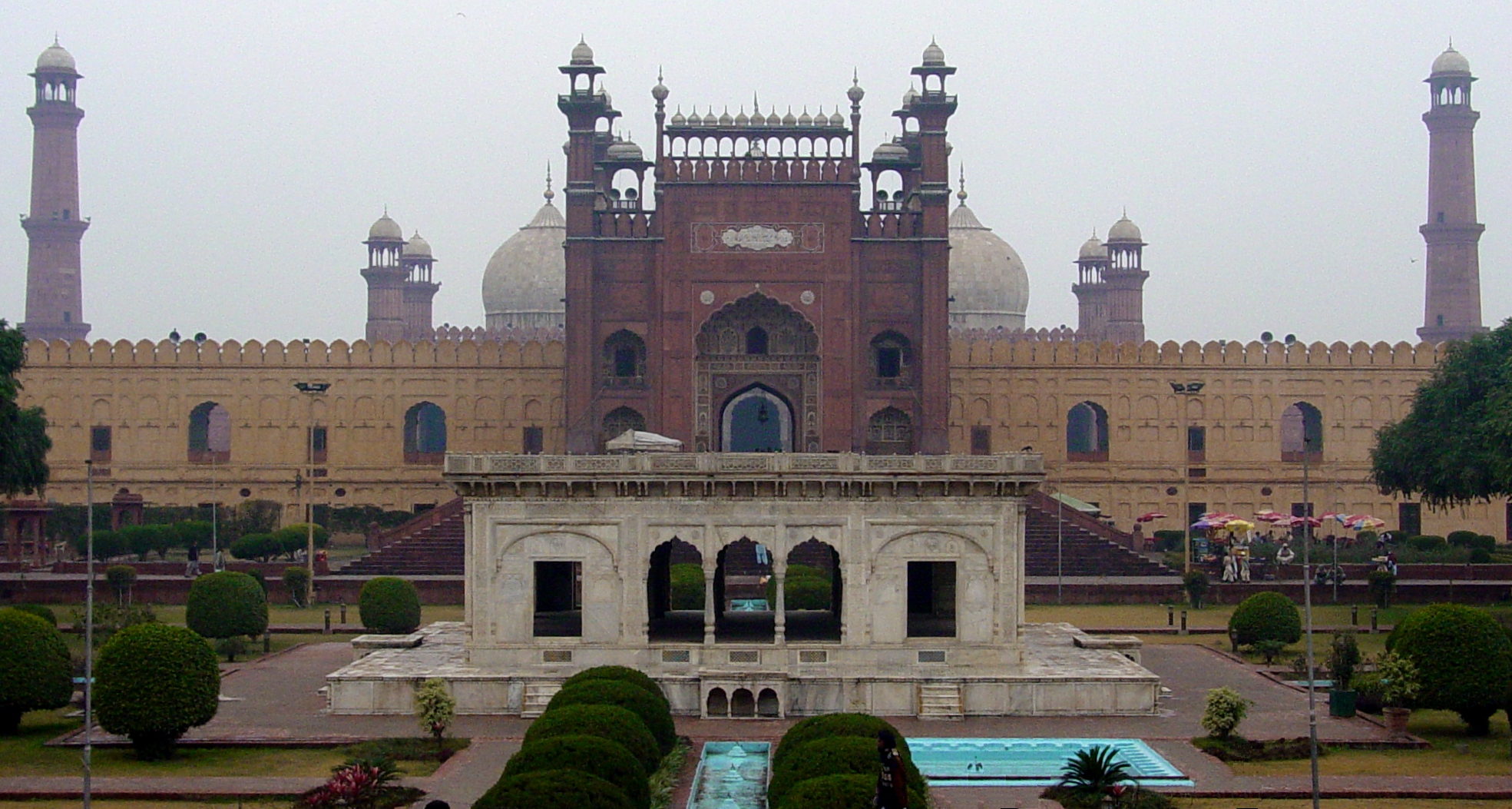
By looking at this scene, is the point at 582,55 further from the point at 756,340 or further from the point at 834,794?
the point at 834,794

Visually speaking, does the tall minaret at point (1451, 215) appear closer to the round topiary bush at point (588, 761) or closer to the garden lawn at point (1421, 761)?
the garden lawn at point (1421, 761)

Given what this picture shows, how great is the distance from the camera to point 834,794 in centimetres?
2020

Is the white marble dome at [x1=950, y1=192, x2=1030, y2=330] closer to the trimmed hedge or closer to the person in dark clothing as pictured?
the trimmed hedge

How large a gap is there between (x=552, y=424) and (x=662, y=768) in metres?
40.3

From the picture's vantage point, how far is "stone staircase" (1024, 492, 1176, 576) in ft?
174

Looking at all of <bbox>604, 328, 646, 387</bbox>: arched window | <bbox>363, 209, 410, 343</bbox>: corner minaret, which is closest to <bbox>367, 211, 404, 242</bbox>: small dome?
<bbox>363, 209, 410, 343</bbox>: corner minaret

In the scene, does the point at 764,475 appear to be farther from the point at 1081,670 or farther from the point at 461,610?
the point at 461,610

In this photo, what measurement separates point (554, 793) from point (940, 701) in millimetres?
12831

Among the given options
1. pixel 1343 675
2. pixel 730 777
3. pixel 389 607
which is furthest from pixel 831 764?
pixel 389 607

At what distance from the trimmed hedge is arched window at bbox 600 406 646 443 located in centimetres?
2011

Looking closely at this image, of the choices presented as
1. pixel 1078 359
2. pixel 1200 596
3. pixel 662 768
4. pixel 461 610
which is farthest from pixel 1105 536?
pixel 662 768

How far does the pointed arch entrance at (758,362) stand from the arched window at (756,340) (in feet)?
0.06

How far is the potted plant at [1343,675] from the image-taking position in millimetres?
31469

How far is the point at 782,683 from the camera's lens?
105 ft
